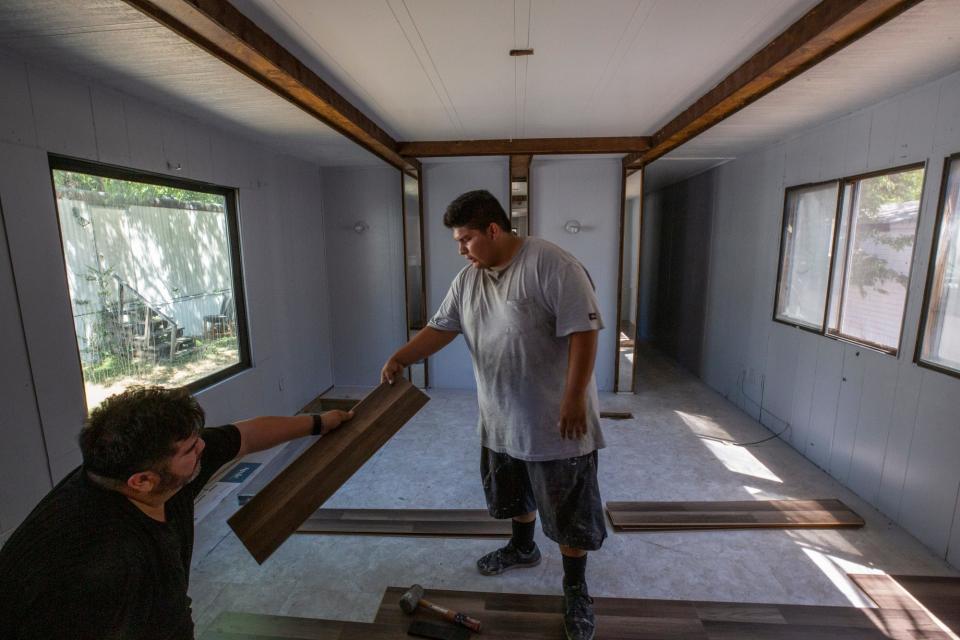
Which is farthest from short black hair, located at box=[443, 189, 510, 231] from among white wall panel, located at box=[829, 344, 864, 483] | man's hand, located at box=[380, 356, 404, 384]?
white wall panel, located at box=[829, 344, 864, 483]

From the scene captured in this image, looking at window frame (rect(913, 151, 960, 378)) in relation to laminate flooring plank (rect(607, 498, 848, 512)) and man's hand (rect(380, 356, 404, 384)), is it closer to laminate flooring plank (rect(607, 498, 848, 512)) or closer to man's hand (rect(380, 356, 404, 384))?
laminate flooring plank (rect(607, 498, 848, 512))

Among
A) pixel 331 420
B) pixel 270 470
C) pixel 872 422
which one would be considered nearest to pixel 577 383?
pixel 331 420

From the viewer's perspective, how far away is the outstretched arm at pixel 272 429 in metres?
1.51

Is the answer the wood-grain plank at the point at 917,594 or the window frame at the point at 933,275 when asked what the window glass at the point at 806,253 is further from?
the wood-grain plank at the point at 917,594

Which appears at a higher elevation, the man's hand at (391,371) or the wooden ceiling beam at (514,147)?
the wooden ceiling beam at (514,147)

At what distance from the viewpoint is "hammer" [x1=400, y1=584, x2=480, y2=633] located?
1.85 meters

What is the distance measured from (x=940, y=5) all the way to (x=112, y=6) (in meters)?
2.93

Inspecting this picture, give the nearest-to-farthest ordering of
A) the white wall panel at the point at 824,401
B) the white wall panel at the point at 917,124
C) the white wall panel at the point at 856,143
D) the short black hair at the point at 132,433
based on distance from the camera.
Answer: the short black hair at the point at 132,433 < the white wall panel at the point at 917,124 < the white wall panel at the point at 856,143 < the white wall panel at the point at 824,401

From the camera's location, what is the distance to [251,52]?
6.31 feet

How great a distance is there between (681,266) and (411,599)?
5.58 meters

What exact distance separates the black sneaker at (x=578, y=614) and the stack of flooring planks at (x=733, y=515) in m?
0.78

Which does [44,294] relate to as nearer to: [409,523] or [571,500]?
[409,523]

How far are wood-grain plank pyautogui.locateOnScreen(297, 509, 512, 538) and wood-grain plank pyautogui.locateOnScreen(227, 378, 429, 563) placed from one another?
108cm

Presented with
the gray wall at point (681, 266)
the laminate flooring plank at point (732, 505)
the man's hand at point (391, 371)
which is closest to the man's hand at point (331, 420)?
the man's hand at point (391, 371)
